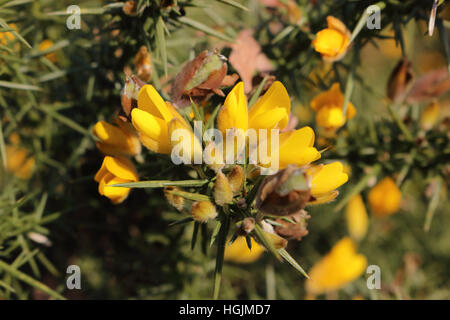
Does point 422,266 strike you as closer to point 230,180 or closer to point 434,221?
point 434,221

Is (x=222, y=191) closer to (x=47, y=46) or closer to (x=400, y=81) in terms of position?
(x=400, y=81)

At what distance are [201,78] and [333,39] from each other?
0.25 meters

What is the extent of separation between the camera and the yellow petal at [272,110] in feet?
1.58

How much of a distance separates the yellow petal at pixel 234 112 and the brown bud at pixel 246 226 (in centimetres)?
11

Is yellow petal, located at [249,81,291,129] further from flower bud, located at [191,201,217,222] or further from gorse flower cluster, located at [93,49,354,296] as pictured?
flower bud, located at [191,201,217,222]

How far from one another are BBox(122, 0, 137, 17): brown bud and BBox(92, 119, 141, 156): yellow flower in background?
17 centimetres

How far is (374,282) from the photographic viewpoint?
77 centimetres

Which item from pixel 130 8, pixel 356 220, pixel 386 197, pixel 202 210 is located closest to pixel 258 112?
pixel 202 210

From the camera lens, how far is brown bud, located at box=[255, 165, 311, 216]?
0.42 meters

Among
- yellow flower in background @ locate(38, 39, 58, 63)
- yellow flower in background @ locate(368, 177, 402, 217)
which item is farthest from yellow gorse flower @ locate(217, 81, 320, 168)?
yellow flower in background @ locate(368, 177, 402, 217)

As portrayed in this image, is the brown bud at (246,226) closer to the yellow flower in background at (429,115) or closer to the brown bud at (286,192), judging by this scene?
the brown bud at (286,192)

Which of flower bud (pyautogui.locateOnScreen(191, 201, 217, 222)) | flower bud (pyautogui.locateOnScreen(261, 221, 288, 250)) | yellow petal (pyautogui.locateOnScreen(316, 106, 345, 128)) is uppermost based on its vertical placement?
yellow petal (pyautogui.locateOnScreen(316, 106, 345, 128))

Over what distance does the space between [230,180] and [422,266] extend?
95 cm

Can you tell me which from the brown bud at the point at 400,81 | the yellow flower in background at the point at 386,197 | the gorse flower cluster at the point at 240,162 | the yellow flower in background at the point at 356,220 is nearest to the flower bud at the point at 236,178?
the gorse flower cluster at the point at 240,162
